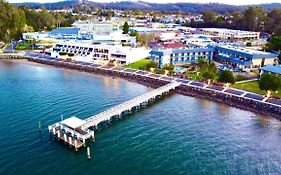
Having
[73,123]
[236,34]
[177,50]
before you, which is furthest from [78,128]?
[236,34]

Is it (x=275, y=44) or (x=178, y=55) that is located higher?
(x=275, y=44)

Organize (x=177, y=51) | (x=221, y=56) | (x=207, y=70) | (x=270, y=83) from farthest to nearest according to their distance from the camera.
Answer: (x=221, y=56) < (x=177, y=51) < (x=207, y=70) < (x=270, y=83)

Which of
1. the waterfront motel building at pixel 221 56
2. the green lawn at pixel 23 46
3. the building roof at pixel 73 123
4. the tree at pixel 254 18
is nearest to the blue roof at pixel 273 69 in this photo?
the waterfront motel building at pixel 221 56

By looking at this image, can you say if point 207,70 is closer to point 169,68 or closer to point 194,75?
point 194,75

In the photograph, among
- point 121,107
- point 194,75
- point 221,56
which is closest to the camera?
point 121,107

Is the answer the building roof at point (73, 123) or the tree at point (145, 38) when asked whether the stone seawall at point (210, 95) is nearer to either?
the building roof at point (73, 123)

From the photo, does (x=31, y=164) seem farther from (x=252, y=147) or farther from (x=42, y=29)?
(x=42, y=29)
